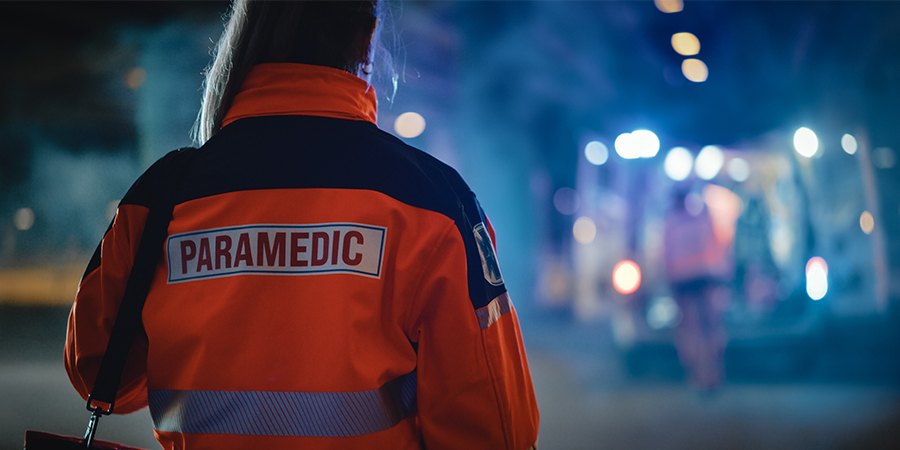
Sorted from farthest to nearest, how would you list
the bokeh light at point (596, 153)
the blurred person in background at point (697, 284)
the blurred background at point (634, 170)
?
the bokeh light at point (596, 153) < the blurred person in background at point (697, 284) < the blurred background at point (634, 170)

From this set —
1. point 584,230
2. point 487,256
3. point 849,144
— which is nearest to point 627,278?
point 584,230

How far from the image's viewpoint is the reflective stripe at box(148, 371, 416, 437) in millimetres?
752

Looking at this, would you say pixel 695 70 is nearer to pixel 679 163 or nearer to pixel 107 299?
pixel 679 163

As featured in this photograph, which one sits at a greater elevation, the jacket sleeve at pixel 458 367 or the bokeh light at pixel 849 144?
the bokeh light at pixel 849 144

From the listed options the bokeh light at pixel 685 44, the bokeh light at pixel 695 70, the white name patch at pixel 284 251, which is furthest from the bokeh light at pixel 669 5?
the white name patch at pixel 284 251

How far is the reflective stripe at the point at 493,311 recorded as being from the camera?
816 millimetres

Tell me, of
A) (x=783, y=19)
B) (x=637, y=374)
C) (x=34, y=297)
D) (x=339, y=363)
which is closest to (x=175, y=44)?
(x=34, y=297)

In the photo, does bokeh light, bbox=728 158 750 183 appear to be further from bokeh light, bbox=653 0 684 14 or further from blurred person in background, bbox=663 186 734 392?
bokeh light, bbox=653 0 684 14

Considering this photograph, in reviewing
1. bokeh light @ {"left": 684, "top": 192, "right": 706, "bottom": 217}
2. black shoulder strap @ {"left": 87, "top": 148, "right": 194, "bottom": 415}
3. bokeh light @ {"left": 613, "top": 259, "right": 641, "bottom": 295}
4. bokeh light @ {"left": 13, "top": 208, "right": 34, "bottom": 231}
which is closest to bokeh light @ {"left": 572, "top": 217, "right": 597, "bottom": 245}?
bokeh light @ {"left": 613, "top": 259, "right": 641, "bottom": 295}

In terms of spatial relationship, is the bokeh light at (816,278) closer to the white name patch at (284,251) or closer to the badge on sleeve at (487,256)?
the badge on sleeve at (487,256)

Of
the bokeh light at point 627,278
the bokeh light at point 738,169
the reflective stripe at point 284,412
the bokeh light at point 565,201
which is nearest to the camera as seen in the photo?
the reflective stripe at point 284,412

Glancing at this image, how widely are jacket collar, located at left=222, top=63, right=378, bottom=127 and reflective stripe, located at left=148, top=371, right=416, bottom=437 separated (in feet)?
1.48

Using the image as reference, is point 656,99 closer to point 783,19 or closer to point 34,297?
point 783,19

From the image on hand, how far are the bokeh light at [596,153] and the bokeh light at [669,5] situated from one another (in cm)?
160
